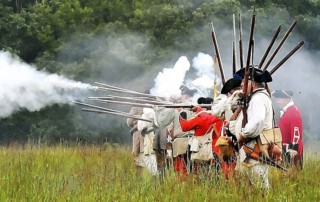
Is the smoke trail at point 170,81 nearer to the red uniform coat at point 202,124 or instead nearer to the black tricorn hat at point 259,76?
the red uniform coat at point 202,124

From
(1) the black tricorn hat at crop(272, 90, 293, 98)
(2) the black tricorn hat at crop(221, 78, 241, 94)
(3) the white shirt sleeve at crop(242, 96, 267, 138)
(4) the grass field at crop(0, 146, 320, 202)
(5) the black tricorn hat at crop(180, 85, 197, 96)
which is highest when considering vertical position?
(5) the black tricorn hat at crop(180, 85, 197, 96)

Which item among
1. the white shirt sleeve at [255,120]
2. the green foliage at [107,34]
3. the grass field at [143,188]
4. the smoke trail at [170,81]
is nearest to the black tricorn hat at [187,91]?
the smoke trail at [170,81]

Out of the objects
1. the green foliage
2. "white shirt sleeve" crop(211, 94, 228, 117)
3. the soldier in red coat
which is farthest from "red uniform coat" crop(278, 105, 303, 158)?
the green foliage

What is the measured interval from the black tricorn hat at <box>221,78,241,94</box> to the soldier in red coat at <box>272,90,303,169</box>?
5.90 feet

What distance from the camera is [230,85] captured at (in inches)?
312

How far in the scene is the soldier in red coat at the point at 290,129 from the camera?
950 centimetres

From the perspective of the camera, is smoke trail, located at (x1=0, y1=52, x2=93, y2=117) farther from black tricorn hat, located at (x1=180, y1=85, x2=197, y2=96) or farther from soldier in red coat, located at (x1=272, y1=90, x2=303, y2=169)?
soldier in red coat, located at (x1=272, y1=90, x2=303, y2=169)

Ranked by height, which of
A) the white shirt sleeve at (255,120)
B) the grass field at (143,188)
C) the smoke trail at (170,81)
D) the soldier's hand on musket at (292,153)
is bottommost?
the grass field at (143,188)

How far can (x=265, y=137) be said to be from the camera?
7.27 metres

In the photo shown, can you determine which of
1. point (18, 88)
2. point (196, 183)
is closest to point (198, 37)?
point (18, 88)

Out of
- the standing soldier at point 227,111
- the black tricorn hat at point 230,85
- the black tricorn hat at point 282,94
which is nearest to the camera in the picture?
the standing soldier at point 227,111

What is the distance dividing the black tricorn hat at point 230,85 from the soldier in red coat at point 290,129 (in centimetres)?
180

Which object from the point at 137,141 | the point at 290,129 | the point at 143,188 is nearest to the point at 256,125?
the point at 143,188

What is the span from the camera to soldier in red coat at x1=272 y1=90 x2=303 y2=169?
9500mm
